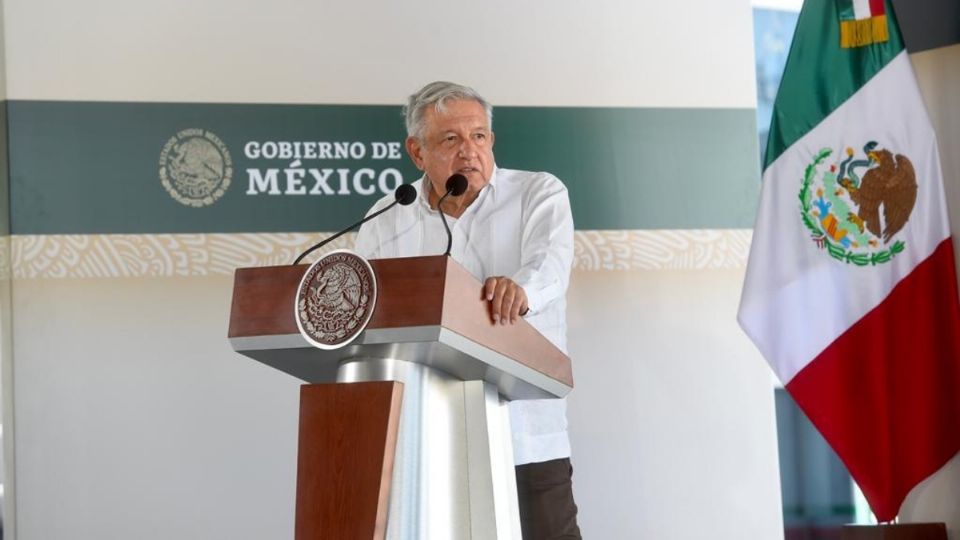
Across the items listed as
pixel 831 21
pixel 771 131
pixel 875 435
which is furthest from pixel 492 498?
pixel 831 21

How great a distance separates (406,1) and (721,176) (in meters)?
1.31

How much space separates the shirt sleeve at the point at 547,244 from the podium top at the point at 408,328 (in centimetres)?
30

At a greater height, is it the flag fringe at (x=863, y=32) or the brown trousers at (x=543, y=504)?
the flag fringe at (x=863, y=32)

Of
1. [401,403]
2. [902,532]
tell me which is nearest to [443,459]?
[401,403]

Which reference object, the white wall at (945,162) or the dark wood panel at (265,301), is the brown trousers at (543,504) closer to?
the dark wood panel at (265,301)

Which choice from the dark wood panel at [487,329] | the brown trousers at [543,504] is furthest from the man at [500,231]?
the dark wood panel at [487,329]

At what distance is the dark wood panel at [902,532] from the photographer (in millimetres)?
3225

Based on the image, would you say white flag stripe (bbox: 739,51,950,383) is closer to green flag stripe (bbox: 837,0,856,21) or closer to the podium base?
green flag stripe (bbox: 837,0,856,21)

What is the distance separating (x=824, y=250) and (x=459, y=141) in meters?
1.30

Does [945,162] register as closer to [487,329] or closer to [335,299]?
[487,329]

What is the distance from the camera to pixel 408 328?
1698 millimetres

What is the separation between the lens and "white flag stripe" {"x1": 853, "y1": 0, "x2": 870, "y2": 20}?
343 cm

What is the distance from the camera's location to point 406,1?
3939mm

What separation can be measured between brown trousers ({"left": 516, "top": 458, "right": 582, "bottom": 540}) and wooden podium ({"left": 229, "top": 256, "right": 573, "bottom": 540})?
0.69m
